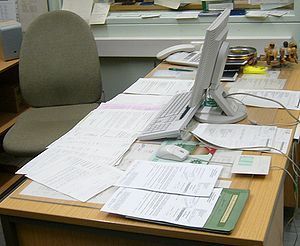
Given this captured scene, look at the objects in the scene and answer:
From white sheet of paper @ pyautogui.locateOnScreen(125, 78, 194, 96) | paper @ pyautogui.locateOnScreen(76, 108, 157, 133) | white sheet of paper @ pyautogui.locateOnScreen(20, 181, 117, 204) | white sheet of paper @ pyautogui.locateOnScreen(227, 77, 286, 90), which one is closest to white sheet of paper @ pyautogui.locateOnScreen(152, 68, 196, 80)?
white sheet of paper @ pyautogui.locateOnScreen(125, 78, 194, 96)

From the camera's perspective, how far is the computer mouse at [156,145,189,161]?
4.88ft

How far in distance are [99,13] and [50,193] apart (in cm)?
184

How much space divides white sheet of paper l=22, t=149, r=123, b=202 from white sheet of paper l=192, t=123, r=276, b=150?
36 cm

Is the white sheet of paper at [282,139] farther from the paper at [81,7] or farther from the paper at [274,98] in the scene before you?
the paper at [81,7]

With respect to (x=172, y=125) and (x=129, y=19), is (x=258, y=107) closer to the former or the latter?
(x=172, y=125)

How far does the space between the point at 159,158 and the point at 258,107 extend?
1.90 ft

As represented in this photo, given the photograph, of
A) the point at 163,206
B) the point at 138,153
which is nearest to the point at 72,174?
the point at 138,153

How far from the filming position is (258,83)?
2174 millimetres

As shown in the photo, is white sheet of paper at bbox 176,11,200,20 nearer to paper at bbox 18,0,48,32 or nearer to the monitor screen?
paper at bbox 18,0,48,32

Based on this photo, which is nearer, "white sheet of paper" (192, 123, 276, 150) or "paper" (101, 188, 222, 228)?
"paper" (101, 188, 222, 228)

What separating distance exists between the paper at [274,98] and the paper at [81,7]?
1.28 m

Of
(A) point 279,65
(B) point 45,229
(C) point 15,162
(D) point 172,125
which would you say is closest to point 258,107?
(D) point 172,125

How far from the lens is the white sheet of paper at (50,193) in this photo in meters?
1.32

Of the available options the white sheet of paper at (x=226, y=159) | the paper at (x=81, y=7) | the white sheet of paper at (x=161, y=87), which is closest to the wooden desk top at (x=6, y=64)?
the paper at (x=81, y=7)
